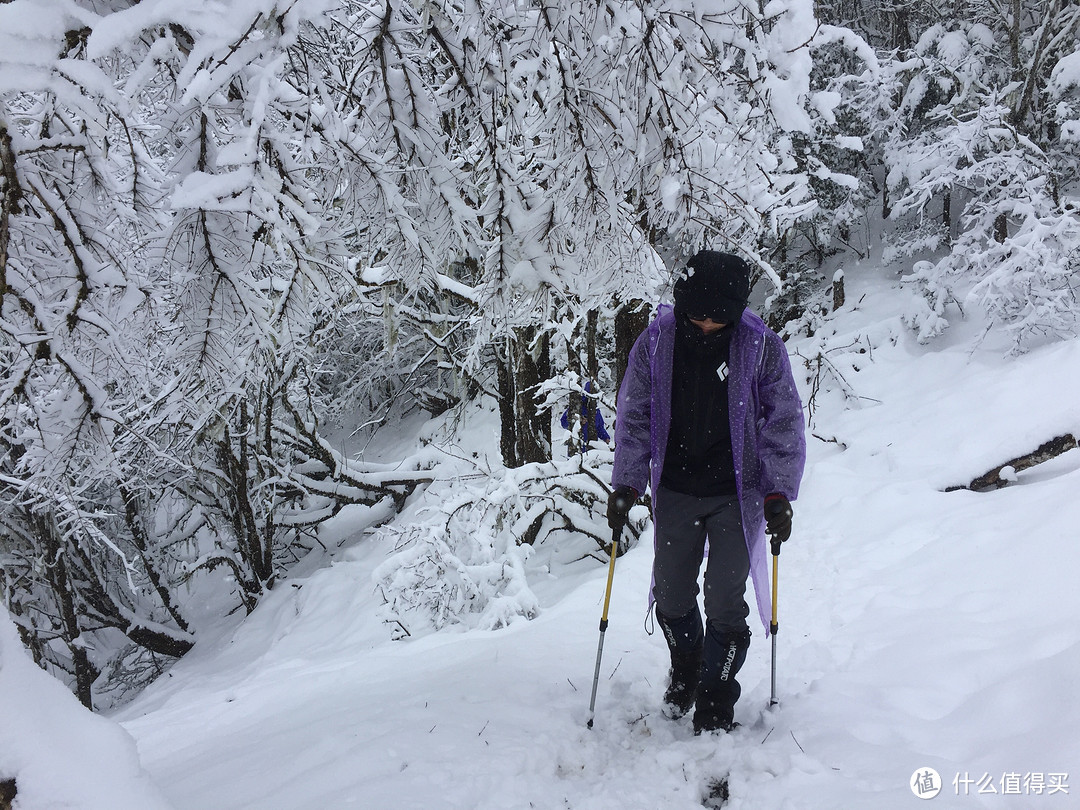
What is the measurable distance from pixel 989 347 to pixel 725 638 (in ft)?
27.8

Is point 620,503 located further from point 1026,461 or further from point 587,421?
point 1026,461

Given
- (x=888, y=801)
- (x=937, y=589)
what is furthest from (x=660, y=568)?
(x=937, y=589)

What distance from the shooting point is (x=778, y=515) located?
250 centimetres

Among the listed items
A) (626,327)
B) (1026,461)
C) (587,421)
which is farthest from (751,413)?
(587,421)

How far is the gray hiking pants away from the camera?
267 centimetres

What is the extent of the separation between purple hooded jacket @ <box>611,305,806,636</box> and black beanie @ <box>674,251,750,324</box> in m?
0.16

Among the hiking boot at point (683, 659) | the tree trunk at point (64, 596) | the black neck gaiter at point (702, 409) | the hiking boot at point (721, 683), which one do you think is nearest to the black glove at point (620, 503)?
the black neck gaiter at point (702, 409)

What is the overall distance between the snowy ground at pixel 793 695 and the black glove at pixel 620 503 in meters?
0.93

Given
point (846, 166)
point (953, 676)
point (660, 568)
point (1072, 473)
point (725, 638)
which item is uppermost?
point (846, 166)

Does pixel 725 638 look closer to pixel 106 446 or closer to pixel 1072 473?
pixel 106 446

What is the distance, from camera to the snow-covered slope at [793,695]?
7.61 ft

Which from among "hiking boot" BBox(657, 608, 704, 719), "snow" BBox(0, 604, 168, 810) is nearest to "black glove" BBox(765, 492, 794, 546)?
"hiking boot" BBox(657, 608, 704, 719)

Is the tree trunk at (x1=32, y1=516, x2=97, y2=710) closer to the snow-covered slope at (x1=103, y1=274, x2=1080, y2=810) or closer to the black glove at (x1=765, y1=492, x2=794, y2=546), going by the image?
the snow-covered slope at (x1=103, y1=274, x2=1080, y2=810)

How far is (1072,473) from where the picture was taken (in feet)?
14.8
